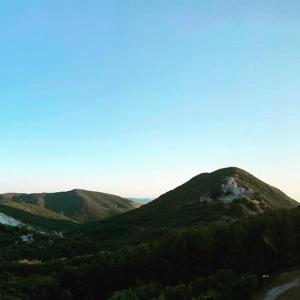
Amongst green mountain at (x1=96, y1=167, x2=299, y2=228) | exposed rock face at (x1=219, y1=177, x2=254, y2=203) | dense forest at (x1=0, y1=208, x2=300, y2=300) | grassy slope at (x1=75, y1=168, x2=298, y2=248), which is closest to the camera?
dense forest at (x1=0, y1=208, x2=300, y2=300)

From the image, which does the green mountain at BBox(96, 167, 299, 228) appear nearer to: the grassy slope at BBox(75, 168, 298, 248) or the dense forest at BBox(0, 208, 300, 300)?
the grassy slope at BBox(75, 168, 298, 248)

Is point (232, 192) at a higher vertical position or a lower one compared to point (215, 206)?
higher

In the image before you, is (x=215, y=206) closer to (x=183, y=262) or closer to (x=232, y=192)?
(x=232, y=192)

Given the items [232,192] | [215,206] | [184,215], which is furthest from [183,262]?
[232,192]

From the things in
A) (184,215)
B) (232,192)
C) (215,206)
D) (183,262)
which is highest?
(232,192)

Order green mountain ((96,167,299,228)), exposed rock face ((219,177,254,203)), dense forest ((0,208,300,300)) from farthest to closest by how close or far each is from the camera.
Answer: exposed rock face ((219,177,254,203))
green mountain ((96,167,299,228))
dense forest ((0,208,300,300))

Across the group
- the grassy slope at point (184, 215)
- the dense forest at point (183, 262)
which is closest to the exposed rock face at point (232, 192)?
the grassy slope at point (184, 215)

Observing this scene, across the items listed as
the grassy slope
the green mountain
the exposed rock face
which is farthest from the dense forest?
the exposed rock face

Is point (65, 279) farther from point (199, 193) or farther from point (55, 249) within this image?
point (199, 193)

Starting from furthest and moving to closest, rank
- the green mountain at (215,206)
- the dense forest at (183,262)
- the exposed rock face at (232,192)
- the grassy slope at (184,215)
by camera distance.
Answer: the exposed rock face at (232,192), the green mountain at (215,206), the grassy slope at (184,215), the dense forest at (183,262)


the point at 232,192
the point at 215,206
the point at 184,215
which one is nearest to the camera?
the point at 215,206

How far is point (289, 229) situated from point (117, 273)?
19190mm

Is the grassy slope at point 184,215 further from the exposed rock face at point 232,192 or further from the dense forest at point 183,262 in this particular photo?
the dense forest at point 183,262

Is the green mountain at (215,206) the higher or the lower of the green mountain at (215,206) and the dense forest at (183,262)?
the higher
